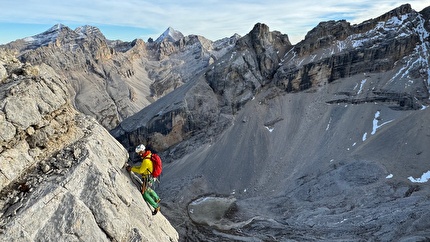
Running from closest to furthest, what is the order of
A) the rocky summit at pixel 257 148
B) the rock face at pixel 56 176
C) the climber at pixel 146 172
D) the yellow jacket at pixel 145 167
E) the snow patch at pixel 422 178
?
the rock face at pixel 56 176 → the rocky summit at pixel 257 148 → the yellow jacket at pixel 145 167 → the climber at pixel 146 172 → the snow patch at pixel 422 178

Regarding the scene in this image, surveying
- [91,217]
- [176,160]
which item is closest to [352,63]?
[176,160]

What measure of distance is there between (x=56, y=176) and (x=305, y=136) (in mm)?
53972

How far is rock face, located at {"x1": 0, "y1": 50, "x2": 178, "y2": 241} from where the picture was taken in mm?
10469

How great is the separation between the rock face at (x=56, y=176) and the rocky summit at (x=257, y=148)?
0.04 meters

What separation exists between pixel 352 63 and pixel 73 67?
85492 mm

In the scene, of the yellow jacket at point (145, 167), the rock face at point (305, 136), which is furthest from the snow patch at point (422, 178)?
the yellow jacket at point (145, 167)

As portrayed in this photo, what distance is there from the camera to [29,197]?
35.6ft

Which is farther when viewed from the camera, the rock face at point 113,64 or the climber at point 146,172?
the rock face at point 113,64

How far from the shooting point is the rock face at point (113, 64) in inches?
4104

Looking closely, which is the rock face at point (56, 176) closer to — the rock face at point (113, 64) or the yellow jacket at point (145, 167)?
the yellow jacket at point (145, 167)

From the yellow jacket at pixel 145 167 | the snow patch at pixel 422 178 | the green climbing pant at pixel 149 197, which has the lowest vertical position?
the snow patch at pixel 422 178

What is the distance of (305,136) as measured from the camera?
201 feet

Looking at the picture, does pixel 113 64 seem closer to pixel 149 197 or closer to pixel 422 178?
pixel 422 178

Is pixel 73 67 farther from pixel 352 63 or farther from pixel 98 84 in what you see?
pixel 352 63
